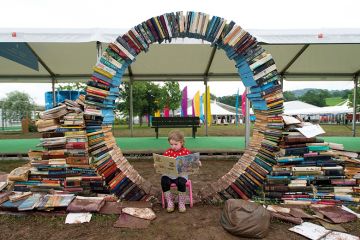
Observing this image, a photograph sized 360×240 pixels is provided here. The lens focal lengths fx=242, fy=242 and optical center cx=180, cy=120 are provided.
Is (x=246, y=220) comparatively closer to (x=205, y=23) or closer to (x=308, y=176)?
(x=308, y=176)

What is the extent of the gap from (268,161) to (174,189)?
168cm

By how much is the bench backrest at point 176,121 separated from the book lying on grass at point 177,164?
7.03 metres

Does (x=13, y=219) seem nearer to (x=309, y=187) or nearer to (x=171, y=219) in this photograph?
(x=171, y=219)

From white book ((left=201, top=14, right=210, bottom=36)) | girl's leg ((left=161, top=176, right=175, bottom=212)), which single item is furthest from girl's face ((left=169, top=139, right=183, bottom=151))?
white book ((left=201, top=14, right=210, bottom=36))

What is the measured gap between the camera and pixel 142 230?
272 cm

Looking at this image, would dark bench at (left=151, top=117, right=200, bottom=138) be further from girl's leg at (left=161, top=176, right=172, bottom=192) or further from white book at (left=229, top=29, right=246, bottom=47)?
girl's leg at (left=161, top=176, right=172, bottom=192)

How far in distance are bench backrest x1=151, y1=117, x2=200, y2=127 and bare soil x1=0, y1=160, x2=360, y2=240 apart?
7.00m

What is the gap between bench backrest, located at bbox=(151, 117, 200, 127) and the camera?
10.2 metres

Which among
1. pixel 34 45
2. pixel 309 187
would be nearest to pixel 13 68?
pixel 34 45

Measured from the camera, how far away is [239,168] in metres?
3.73

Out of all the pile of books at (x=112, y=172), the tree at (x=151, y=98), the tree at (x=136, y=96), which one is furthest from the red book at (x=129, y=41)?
the tree at (x=151, y=98)

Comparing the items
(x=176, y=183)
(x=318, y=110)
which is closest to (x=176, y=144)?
(x=176, y=183)

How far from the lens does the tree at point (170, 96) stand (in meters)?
25.9

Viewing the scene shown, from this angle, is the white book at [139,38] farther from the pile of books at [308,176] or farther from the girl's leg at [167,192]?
the pile of books at [308,176]
